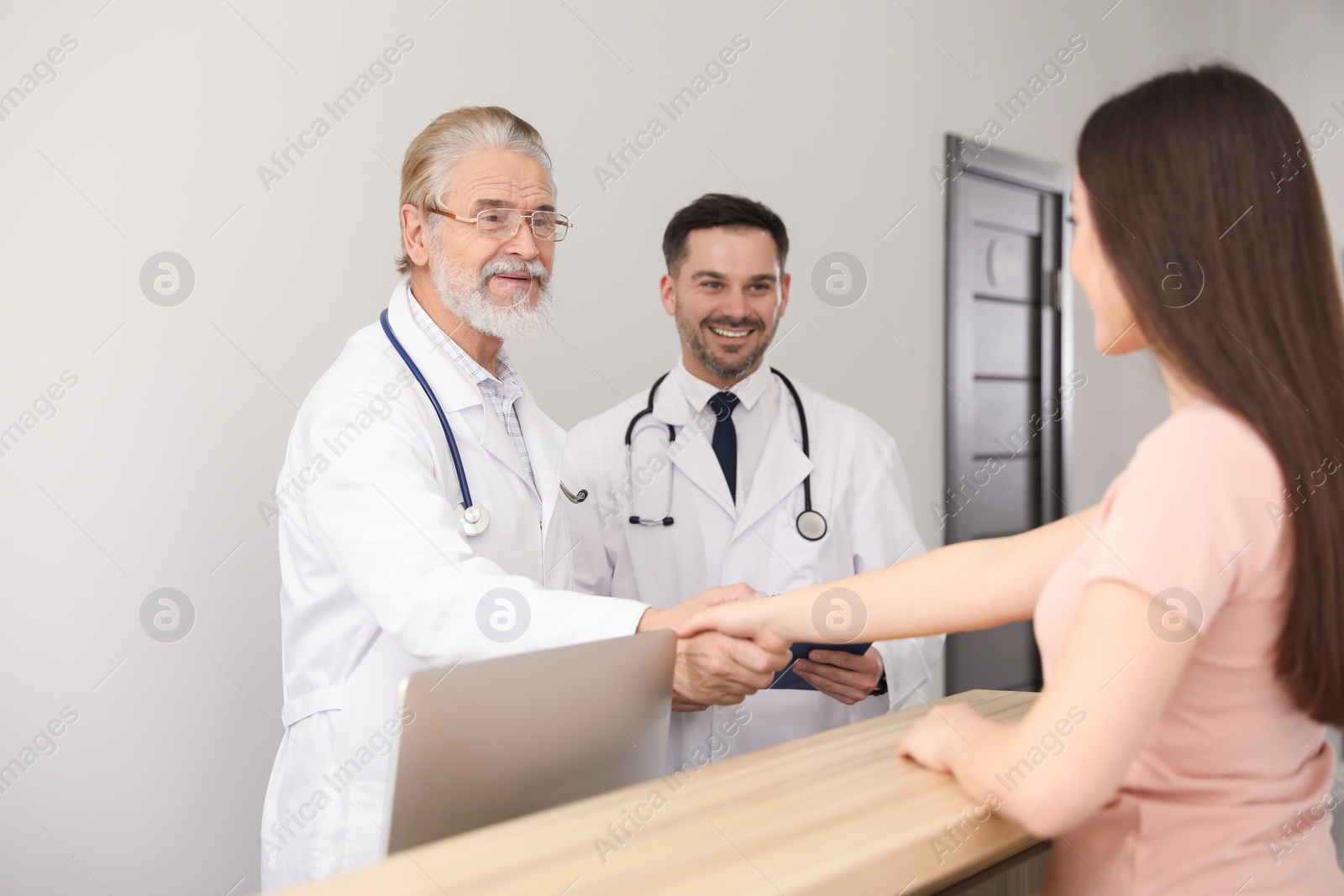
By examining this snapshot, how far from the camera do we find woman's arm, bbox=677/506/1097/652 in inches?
42.9

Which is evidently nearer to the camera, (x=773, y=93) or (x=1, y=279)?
(x=1, y=279)

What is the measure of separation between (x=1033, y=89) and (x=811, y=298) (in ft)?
5.28

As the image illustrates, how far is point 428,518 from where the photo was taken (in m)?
1.45

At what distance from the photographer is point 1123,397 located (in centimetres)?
487

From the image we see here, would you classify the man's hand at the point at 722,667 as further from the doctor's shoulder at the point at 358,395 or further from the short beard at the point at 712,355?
the short beard at the point at 712,355

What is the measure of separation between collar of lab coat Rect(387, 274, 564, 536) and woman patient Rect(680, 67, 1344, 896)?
1.03 meters

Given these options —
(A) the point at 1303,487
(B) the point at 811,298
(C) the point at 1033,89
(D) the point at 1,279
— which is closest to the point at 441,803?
(A) the point at 1303,487

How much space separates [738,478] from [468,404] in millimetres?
794

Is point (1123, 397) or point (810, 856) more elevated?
point (1123, 397)

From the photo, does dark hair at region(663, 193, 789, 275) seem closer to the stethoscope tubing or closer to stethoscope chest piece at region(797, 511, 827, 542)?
stethoscope chest piece at region(797, 511, 827, 542)

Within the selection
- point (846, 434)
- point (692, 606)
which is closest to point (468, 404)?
point (692, 606)

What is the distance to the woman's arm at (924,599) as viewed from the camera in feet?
3.58

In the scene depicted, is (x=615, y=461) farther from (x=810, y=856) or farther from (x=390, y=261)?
(x=810, y=856)

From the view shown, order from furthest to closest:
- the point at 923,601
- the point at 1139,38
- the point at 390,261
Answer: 1. the point at 1139,38
2. the point at 390,261
3. the point at 923,601
